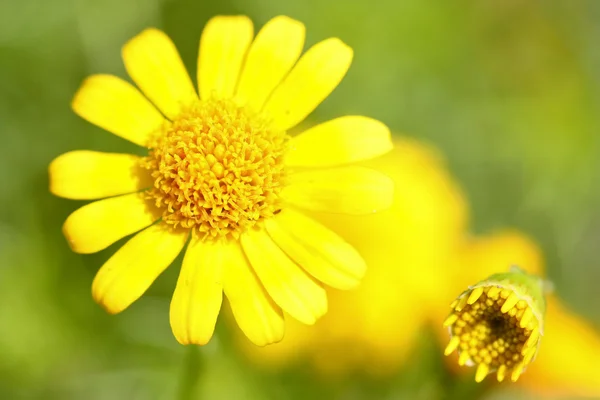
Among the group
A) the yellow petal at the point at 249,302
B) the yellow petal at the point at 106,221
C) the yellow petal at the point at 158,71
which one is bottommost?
the yellow petal at the point at 249,302

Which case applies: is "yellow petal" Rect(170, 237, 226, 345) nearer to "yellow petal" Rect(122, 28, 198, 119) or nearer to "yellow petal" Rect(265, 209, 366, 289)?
"yellow petal" Rect(265, 209, 366, 289)

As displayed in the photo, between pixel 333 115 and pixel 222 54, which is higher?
pixel 222 54

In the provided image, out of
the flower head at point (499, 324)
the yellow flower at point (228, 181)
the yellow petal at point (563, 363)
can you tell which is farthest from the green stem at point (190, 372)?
the yellow petal at point (563, 363)

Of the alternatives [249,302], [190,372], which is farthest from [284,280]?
[190,372]

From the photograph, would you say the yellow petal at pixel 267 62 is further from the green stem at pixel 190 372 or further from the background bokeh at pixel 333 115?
the background bokeh at pixel 333 115

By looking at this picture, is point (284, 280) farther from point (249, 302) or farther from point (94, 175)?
point (94, 175)

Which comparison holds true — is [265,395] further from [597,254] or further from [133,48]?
[597,254]

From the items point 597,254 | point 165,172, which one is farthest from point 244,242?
point 597,254
